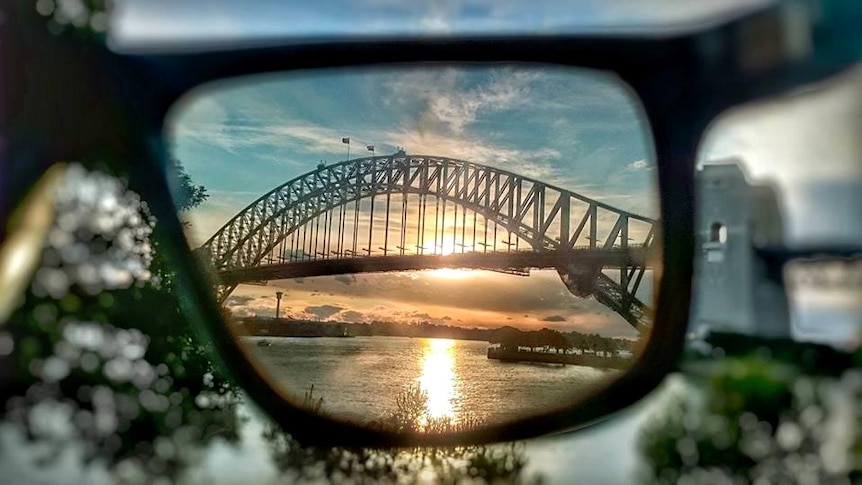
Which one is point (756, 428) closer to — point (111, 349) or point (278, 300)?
point (278, 300)

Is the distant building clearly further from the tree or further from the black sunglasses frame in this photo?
the tree

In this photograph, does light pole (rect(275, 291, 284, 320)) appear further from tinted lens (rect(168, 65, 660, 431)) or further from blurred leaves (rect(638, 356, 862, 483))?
blurred leaves (rect(638, 356, 862, 483))

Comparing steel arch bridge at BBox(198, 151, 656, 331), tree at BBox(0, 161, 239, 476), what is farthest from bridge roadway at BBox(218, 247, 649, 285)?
tree at BBox(0, 161, 239, 476)

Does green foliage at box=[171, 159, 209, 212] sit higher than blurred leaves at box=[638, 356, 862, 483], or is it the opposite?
green foliage at box=[171, 159, 209, 212]

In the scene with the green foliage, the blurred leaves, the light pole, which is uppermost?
the green foliage

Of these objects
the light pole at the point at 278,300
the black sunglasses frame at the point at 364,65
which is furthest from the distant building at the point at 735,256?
the light pole at the point at 278,300

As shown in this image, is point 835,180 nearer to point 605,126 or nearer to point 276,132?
point 605,126

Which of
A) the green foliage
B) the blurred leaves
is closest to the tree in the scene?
the green foliage
